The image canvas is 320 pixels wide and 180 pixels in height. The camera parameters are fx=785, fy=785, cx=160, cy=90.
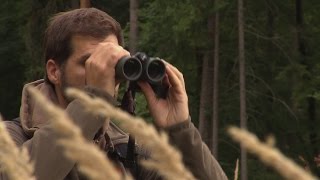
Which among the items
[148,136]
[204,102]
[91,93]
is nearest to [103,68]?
[91,93]

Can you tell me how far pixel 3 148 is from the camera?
0.98 m

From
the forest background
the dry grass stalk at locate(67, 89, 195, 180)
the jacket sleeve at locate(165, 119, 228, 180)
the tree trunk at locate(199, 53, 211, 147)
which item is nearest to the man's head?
the jacket sleeve at locate(165, 119, 228, 180)

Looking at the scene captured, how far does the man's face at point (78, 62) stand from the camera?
2602mm

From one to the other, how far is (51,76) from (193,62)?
22676mm

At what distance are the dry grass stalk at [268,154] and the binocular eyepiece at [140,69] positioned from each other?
5.45ft

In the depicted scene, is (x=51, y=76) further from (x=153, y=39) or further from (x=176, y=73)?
(x=153, y=39)

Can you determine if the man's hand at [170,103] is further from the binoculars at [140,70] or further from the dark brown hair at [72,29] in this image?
the dark brown hair at [72,29]

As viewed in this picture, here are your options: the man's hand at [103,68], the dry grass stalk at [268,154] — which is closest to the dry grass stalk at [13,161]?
the dry grass stalk at [268,154]

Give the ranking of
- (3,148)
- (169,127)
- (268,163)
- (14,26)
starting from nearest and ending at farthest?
(268,163) → (3,148) → (169,127) → (14,26)

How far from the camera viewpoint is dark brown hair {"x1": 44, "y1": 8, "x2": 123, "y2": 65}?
2.72 meters

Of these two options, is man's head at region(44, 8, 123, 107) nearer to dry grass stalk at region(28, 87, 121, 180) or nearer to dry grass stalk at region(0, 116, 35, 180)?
dry grass stalk at region(0, 116, 35, 180)

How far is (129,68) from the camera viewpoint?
2521mm

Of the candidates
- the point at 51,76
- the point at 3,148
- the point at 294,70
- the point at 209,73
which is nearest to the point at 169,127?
the point at 51,76

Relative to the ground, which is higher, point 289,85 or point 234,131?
point 234,131
